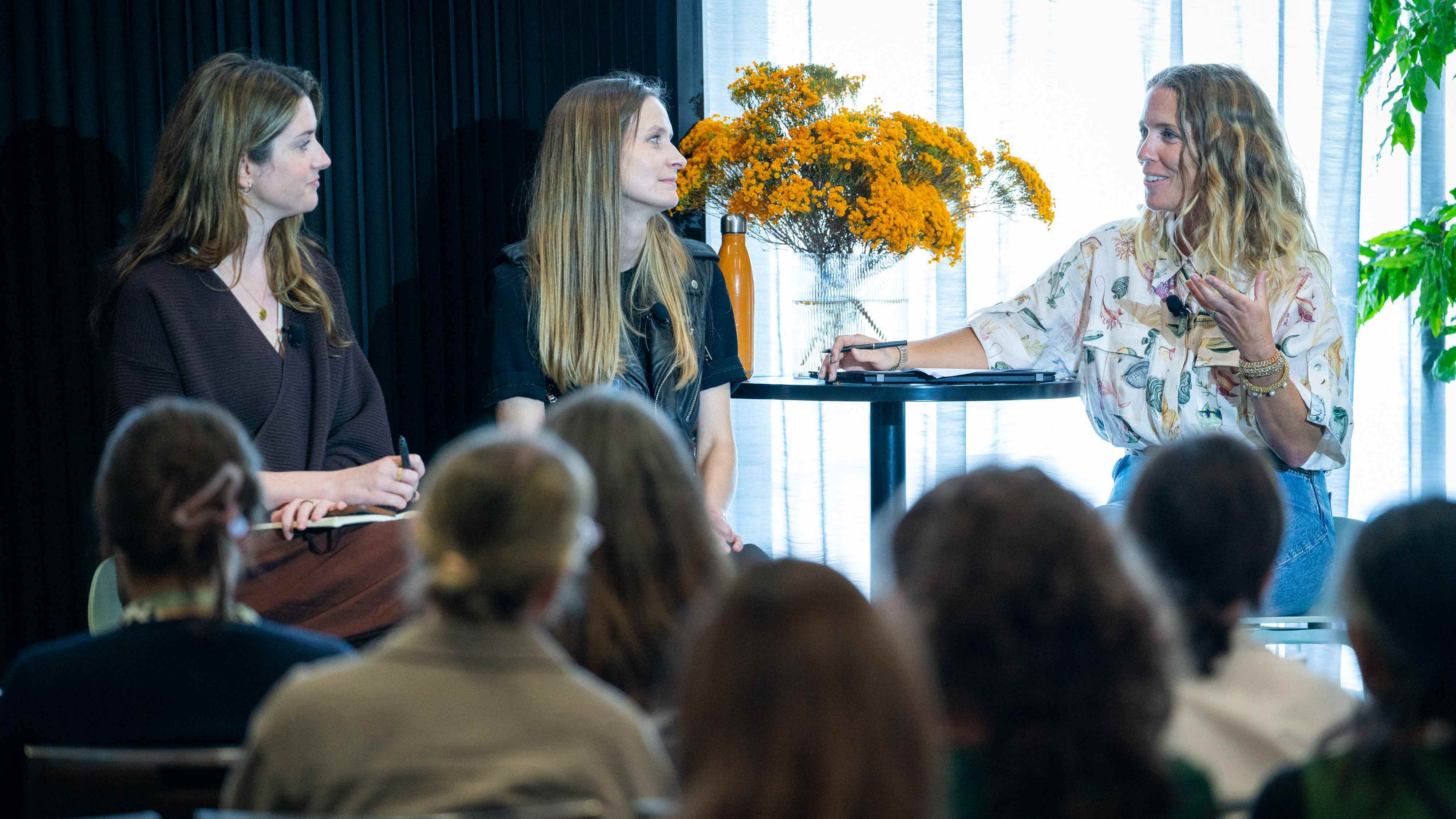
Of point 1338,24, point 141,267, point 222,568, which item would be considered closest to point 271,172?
point 141,267

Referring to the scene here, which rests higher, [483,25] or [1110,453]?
[483,25]

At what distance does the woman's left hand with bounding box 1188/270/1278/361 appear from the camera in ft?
6.76

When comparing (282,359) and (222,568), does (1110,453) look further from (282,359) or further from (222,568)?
(222,568)

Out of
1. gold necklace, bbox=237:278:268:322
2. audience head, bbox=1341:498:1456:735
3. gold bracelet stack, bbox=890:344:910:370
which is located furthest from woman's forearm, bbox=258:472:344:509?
audience head, bbox=1341:498:1456:735

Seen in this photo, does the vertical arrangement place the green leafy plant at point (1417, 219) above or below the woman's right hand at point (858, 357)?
above

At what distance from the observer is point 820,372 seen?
2.46 metres

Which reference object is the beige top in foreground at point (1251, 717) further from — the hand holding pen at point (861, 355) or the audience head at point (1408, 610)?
the hand holding pen at point (861, 355)

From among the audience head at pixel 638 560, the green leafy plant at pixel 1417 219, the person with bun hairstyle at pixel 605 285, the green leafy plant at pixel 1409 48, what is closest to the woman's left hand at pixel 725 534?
the person with bun hairstyle at pixel 605 285

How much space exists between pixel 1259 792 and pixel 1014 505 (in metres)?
0.28

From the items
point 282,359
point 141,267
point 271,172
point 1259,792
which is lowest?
point 1259,792

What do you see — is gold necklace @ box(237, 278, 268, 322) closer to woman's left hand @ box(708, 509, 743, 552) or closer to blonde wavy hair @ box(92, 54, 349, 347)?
blonde wavy hair @ box(92, 54, 349, 347)

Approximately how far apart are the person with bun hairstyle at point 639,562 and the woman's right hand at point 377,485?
3.43ft

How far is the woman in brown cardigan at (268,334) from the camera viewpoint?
213 cm

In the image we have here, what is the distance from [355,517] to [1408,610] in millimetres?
1604
